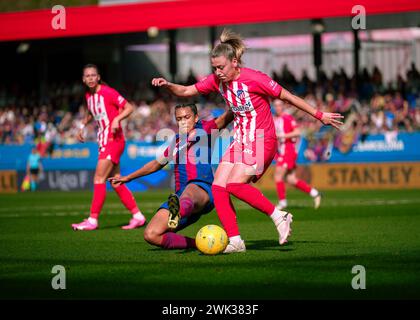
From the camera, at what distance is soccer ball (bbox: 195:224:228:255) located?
9180 mm

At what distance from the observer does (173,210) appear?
898cm

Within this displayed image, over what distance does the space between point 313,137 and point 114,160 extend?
13.5 m

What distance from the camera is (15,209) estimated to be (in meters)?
19.1

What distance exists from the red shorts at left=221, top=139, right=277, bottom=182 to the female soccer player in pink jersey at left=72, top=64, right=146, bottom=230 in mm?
4111

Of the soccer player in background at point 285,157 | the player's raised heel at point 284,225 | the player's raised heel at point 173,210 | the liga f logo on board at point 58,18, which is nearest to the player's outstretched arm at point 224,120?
the player's raised heel at point 173,210

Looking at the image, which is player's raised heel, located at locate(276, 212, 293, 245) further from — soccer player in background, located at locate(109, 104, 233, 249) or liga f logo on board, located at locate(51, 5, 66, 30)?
liga f logo on board, located at locate(51, 5, 66, 30)

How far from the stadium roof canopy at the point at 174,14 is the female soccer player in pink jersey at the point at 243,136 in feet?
61.5

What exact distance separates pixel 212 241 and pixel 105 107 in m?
5.01

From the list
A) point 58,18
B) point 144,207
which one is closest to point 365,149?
point 144,207

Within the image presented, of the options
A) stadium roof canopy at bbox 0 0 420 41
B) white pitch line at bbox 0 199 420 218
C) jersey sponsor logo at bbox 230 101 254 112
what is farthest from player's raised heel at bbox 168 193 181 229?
stadium roof canopy at bbox 0 0 420 41

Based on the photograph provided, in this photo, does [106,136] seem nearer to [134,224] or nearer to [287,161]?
[134,224]

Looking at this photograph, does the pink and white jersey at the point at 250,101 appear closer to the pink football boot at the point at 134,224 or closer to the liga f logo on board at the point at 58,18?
the pink football boot at the point at 134,224
